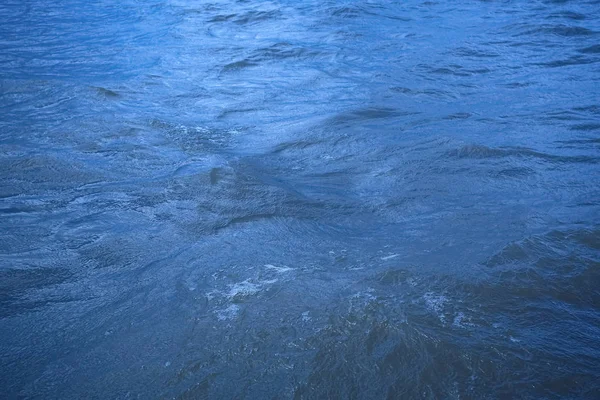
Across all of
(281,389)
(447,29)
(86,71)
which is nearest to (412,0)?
(447,29)

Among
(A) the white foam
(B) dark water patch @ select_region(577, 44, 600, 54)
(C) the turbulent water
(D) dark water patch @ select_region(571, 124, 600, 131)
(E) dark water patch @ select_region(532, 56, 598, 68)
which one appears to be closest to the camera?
(C) the turbulent water

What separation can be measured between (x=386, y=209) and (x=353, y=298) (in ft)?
3.46

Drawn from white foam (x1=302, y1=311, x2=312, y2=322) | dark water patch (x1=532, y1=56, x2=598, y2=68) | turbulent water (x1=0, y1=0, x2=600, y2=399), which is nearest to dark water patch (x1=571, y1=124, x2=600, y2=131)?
turbulent water (x1=0, y1=0, x2=600, y2=399)

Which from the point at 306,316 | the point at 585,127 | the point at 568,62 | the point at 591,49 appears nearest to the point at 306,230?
the point at 306,316

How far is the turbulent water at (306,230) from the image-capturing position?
7.75ft

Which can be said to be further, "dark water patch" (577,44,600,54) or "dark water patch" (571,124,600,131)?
"dark water patch" (577,44,600,54)

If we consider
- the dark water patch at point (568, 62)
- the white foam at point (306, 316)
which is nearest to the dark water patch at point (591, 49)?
the dark water patch at point (568, 62)

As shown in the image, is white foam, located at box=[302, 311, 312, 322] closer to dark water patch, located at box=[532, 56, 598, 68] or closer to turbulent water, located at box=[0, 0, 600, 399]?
turbulent water, located at box=[0, 0, 600, 399]

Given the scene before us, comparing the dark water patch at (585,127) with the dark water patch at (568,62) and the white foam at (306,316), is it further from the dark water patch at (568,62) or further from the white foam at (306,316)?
the white foam at (306,316)

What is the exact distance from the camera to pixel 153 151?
476cm

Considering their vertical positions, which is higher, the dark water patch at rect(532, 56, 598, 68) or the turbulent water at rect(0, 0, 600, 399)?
the turbulent water at rect(0, 0, 600, 399)

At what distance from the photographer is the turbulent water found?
2361 mm

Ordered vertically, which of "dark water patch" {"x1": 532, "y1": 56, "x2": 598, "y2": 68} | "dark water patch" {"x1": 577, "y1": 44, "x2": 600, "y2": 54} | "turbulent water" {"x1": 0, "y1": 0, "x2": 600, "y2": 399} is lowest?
"dark water patch" {"x1": 577, "y1": 44, "x2": 600, "y2": 54}

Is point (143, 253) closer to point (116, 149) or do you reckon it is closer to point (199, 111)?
point (116, 149)
